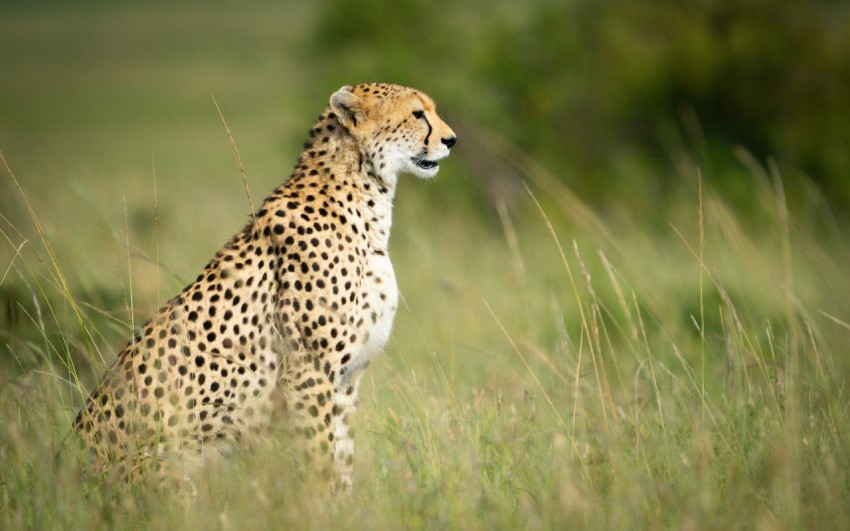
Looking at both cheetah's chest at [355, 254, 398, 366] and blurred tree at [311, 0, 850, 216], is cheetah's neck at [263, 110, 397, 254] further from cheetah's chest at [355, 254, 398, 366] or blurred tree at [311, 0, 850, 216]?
blurred tree at [311, 0, 850, 216]

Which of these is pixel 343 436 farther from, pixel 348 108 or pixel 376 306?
pixel 348 108

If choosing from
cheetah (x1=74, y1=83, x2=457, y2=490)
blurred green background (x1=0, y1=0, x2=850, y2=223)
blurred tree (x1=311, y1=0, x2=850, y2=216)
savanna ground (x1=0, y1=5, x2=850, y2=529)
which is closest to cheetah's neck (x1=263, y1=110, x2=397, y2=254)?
cheetah (x1=74, y1=83, x2=457, y2=490)

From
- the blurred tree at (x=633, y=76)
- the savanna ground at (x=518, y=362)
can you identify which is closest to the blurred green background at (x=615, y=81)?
the blurred tree at (x=633, y=76)

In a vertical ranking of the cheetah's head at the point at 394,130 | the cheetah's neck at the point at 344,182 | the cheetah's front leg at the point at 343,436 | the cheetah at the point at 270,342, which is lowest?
the cheetah's front leg at the point at 343,436

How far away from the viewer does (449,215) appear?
953cm

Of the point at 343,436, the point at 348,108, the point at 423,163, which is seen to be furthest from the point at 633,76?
the point at 343,436

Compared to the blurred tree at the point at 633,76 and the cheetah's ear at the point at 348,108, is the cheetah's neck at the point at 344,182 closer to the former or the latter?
the cheetah's ear at the point at 348,108

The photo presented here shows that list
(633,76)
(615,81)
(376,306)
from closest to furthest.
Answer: (376,306)
(633,76)
(615,81)

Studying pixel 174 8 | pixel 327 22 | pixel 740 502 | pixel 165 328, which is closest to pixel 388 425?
pixel 165 328

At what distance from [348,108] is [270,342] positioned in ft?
3.07

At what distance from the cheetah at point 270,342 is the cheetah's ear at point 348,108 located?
0.04 ft

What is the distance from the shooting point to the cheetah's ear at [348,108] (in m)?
3.49

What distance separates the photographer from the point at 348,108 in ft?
11.6

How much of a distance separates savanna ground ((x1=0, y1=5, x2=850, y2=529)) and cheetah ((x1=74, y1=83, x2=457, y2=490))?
11 cm
